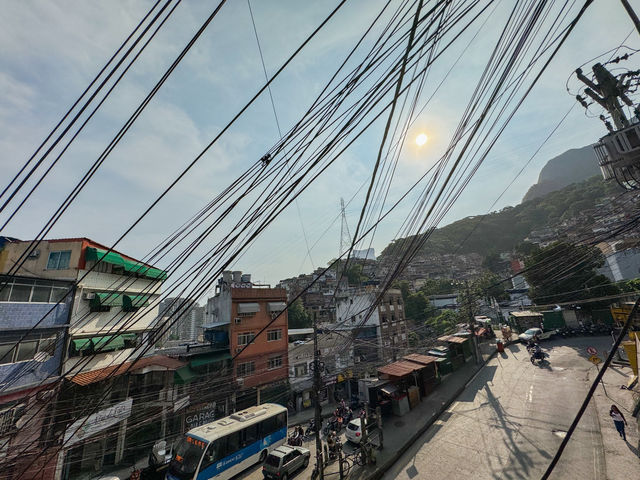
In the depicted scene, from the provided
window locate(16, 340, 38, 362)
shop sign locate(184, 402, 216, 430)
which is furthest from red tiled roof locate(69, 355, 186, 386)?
shop sign locate(184, 402, 216, 430)

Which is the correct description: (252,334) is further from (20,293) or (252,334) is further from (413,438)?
(413,438)

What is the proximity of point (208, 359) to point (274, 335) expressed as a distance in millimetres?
6454

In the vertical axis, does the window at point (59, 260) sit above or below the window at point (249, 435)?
above

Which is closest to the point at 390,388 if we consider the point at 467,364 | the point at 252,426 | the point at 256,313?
the point at 252,426

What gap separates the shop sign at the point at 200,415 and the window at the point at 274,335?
6.80 meters

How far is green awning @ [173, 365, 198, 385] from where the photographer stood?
66.1 feet

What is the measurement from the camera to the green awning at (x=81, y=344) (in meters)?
15.7

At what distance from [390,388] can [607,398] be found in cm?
1086

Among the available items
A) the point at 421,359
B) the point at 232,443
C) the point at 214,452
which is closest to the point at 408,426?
the point at 421,359

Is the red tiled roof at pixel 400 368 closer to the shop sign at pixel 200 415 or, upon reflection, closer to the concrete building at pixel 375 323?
the shop sign at pixel 200 415

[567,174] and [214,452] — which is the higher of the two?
[567,174]

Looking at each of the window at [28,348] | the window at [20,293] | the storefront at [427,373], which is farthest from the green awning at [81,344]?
the storefront at [427,373]

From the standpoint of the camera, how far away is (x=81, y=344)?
52.0ft

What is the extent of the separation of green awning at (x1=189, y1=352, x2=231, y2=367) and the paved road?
1573cm
